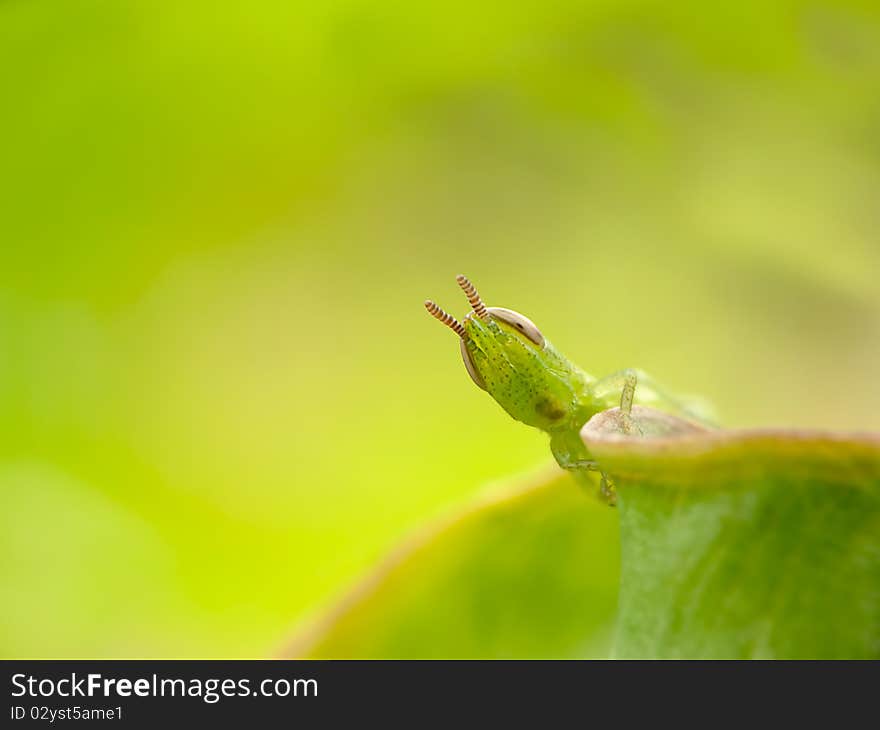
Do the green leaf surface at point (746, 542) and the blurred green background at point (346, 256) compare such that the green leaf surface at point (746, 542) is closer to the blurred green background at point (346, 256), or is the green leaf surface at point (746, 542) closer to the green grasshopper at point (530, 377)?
the green grasshopper at point (530, 377)

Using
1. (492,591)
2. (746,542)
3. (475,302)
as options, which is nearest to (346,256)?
(475,302)

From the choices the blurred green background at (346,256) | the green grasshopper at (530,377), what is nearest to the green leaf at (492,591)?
the green grasshopper at (530,377)

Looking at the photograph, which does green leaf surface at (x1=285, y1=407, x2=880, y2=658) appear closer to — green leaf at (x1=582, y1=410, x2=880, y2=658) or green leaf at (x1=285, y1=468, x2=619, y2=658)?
green leaf at (x1=582, y1=410, x2=880, y2=658)

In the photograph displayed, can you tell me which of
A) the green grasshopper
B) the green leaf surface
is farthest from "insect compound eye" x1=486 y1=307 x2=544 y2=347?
the green leaf surface

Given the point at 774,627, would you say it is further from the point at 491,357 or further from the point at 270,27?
the point at 270,27

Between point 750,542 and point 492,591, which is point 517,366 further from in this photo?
point 750,542
